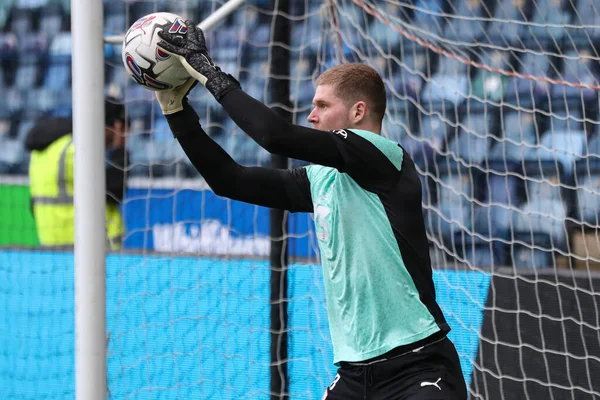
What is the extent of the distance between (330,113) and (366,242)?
443mm

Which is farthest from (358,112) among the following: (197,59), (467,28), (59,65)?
(59,65)

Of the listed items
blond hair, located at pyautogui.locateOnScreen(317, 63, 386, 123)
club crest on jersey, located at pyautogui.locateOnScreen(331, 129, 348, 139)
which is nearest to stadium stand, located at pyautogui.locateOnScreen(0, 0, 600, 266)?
blond hair, located at pyautogui.locateOnScreen(317, 63, 386, 123)

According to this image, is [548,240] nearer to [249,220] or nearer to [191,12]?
[249,220]

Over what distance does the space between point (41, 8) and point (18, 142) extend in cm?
116

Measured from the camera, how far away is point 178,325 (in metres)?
4.45

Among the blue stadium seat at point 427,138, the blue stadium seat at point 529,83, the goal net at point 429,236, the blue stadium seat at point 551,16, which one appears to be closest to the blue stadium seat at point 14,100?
the goal net at point 429,236

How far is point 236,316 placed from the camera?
434cm

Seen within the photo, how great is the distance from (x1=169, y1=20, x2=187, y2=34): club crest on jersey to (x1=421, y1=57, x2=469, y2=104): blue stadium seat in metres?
2.38

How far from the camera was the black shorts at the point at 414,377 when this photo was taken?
269 cm

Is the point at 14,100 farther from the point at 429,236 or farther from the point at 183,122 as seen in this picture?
the point at 183,122

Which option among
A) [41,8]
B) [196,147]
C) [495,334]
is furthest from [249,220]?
[41,8]

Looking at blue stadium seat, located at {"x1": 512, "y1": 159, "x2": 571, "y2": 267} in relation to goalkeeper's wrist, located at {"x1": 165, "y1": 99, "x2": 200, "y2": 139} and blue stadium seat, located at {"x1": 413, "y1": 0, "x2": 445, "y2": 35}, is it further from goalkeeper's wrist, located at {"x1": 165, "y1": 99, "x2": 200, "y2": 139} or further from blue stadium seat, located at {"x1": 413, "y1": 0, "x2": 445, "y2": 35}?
goalkeeper's wrist, located at {"x1": 165, "y1": 99, "x2": 200, "y2": 139}

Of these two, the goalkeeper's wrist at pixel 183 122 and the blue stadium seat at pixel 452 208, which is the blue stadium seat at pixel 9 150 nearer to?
the blue stadium seat at pixel 452 208

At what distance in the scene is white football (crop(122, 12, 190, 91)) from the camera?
281 cm
